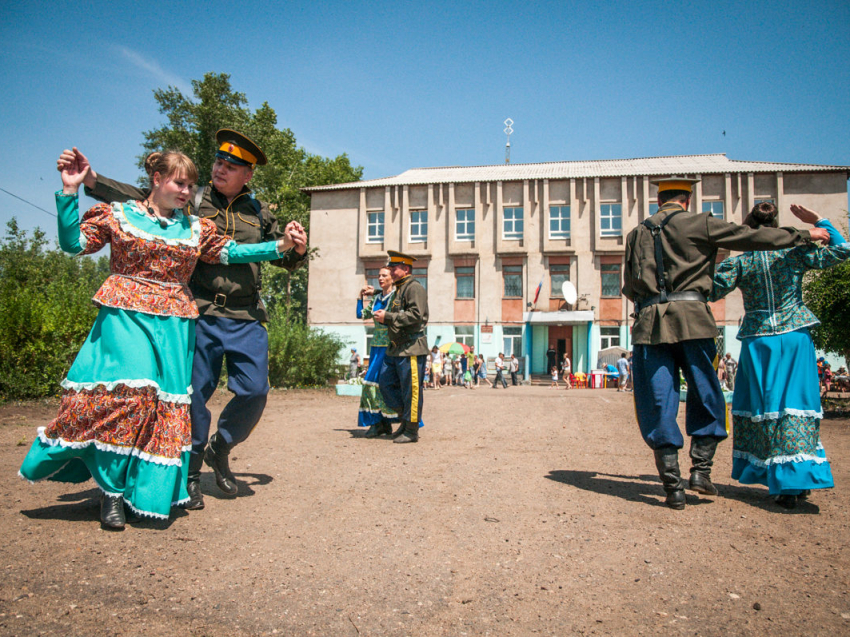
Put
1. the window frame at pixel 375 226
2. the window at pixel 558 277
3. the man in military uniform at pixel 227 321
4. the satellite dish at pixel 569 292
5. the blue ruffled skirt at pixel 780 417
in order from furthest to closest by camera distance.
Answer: the window frame at pixel 375 226, the window at pixel 558 277, the satellite dish at pixel 569 292, the blue ruffled skirt at pixel 780 417, the man in military uniform at pixel 227 321

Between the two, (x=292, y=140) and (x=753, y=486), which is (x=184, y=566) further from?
(x=292, y=140)

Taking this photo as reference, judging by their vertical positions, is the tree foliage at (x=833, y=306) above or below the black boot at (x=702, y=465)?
above

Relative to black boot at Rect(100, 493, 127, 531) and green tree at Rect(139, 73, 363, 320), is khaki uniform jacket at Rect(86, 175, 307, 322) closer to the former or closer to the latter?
black boot at Rect(100, 493, 127, 531)

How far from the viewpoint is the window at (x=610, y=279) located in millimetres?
33656

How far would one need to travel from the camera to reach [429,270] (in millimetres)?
35812

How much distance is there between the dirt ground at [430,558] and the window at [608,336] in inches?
1151

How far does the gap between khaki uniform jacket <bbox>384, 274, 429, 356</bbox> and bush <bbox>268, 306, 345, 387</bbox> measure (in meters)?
11.3

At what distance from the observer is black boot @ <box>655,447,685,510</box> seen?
13.0ft

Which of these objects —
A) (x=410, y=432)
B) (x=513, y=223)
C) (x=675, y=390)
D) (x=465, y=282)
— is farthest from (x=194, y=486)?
(x=513, y=223)

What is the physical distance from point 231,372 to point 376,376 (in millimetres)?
3817

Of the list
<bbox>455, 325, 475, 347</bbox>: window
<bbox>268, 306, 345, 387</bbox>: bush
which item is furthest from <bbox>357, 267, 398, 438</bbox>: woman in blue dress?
<bbox>455, 325, 475, 347</bbox>: window

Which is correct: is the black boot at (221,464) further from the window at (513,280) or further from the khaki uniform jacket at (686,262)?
the window at (513,280)

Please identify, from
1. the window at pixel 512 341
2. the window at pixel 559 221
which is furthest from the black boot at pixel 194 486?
the window at pixel 559 221

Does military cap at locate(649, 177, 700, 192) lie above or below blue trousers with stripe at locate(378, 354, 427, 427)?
above
